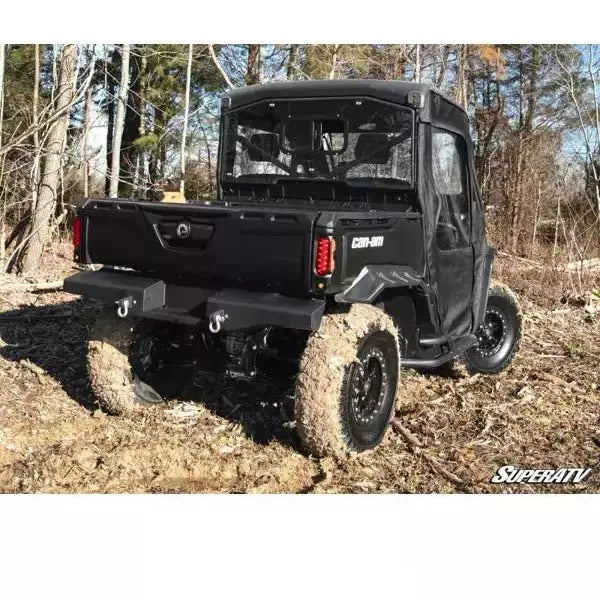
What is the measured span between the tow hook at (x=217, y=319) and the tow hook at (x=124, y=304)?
49cm

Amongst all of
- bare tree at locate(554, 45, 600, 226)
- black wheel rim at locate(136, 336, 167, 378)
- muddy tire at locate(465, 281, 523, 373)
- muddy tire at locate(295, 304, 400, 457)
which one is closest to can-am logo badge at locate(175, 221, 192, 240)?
muddy tire at locate(295, 304, 400, 457)

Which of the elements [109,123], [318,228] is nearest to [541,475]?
[318,228]

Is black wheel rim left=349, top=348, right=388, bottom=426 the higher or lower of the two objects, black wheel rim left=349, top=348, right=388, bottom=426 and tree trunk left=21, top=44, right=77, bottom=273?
the lower

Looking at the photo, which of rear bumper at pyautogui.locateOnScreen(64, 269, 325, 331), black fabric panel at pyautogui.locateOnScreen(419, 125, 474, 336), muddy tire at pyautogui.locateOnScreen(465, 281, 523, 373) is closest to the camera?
rear bumper at pyautogui.locateOnScreen(64, 269, 325, 331)

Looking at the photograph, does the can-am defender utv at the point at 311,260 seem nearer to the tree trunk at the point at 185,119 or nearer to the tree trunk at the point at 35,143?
the tree trunk at the point at 185,119

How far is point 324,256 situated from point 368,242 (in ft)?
1.14

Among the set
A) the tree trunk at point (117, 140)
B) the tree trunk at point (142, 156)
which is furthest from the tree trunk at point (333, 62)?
the tree trunk at point (117, 140)

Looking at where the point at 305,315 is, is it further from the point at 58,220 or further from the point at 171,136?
the point at 58,220

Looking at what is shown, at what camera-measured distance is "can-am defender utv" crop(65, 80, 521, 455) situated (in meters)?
3.46

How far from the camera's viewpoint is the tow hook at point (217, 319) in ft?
11.5

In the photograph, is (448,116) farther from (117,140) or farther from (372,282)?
(117,140)

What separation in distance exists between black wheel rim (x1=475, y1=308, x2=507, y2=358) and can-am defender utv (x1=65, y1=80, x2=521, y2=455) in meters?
0.44

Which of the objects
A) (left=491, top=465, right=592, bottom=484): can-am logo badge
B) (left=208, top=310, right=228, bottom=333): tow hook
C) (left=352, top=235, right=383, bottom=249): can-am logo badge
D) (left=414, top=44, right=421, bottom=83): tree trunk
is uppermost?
(left=414, top=44, right=421, bottom=83): tree trunk

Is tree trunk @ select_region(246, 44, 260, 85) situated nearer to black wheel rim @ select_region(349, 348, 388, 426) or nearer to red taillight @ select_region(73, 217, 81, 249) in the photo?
red taillight @ select_region(73, 217, 81, 249)
